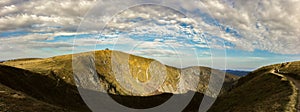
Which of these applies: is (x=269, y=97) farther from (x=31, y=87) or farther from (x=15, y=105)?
(x=31, y=87)

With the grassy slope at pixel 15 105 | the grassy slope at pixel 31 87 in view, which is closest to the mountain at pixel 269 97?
the grassy slope at pixel 15 105

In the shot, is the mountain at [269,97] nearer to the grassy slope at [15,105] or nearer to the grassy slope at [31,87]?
the grassy slope at [15,105]

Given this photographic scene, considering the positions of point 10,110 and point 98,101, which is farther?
point 98,101

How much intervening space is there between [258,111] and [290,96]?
7.57m

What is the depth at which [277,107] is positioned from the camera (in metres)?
46.8

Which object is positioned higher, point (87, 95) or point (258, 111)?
point (258, 111)

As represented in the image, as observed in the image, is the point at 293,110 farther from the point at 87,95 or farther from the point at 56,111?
the point at 87,95

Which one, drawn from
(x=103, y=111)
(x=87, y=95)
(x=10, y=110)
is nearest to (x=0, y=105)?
(x=10, y=110)

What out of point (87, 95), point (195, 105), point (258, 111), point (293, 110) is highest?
point (293, 110)

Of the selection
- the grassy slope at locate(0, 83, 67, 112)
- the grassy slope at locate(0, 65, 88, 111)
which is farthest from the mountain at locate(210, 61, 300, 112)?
the grassy slope at locate(0, 65, 88, 111)

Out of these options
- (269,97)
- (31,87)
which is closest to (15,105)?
(269,97)

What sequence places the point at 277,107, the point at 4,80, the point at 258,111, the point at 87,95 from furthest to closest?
the point at 87,95 → the point at 4,80 → the point at 258,111 → the point at 277,107

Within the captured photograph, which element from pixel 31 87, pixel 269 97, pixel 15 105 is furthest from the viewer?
pixel 31 87

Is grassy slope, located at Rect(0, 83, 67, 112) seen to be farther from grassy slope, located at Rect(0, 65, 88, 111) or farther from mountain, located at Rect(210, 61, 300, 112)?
mountain, located at Rect(210, 61, 300, 112)
